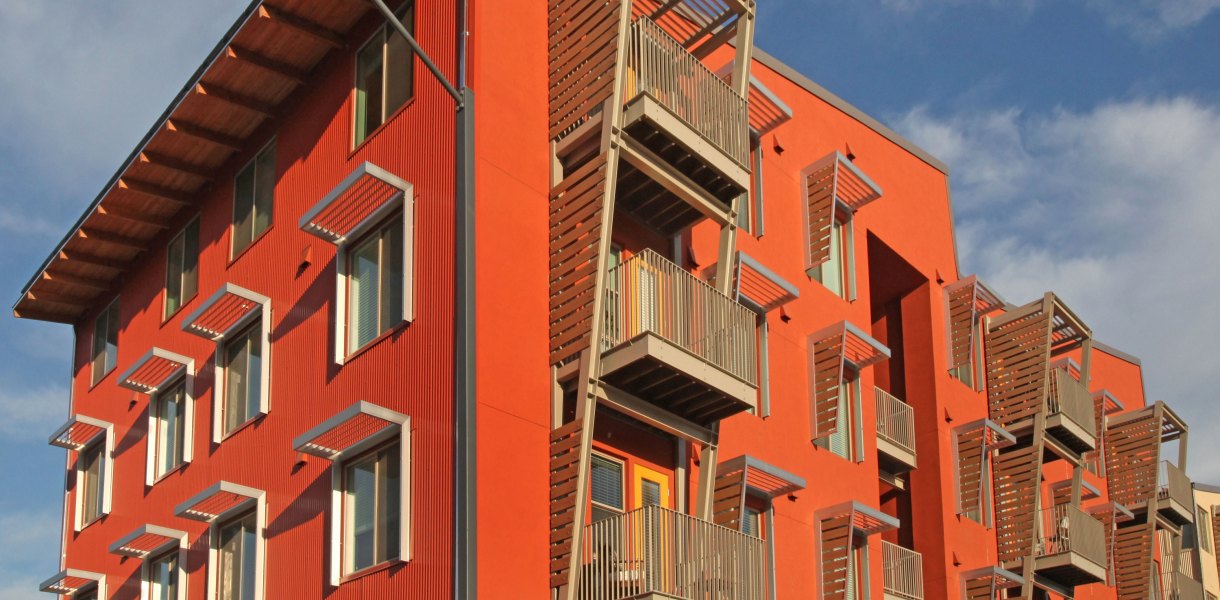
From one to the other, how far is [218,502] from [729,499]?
304 inches

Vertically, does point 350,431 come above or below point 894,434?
below

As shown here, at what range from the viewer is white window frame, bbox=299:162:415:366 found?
20.3m

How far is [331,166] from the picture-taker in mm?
23359

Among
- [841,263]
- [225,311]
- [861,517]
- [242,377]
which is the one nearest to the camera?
[225,311]

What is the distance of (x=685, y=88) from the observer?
21.6 metres

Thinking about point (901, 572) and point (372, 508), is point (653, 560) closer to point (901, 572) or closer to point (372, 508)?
point (372, 508)

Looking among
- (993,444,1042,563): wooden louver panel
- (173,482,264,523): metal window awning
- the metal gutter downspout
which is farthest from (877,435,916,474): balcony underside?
the metal gutter downspout

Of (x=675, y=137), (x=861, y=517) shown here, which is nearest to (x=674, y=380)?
(x=675, y=137)

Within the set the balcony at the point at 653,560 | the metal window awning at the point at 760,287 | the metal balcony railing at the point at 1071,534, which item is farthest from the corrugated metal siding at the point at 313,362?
the metal balcony railing at the point at 1071,534

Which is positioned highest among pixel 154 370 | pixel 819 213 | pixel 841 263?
pixel 819 213

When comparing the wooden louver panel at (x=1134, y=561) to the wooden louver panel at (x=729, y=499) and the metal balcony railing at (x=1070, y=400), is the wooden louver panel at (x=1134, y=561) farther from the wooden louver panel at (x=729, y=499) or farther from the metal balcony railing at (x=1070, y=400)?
the wooden louver panel at (x=729, y=499)

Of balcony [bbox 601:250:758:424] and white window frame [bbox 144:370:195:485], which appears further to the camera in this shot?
white window frame [bbox 144:370:195:485]

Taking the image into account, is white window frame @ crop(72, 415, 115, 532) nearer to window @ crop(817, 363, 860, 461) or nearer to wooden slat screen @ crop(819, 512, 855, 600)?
wooden slat screen @ crop(819, 512, 855, 600)

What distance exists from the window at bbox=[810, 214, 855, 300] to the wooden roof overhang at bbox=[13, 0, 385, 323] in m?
10.5
